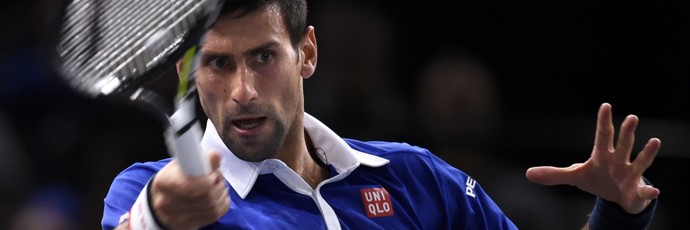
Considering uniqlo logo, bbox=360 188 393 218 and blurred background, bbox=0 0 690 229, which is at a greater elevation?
uniqlo logo, bbox=360 188 393 218

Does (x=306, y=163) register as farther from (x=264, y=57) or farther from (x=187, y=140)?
(x=187, y=140)

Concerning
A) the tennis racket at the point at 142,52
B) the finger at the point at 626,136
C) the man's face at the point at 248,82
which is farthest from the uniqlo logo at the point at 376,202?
the tennis racket at the point at 142,52

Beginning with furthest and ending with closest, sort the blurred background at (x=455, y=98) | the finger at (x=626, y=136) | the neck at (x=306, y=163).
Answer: the blurred background at (x=455, y=98), the neck at (x=306, y=163), the finger at (x=626, y=136)

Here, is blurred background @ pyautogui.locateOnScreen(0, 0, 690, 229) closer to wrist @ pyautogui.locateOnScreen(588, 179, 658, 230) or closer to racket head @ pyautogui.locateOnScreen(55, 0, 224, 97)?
wrist @ pyautogui.locateOnScreen(588, 179, 658, 230)

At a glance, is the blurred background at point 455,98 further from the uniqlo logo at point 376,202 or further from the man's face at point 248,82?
the man's face at point 248,82

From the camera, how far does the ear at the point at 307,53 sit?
131 inches

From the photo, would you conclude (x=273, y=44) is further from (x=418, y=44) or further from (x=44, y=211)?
(x=418, y=44)

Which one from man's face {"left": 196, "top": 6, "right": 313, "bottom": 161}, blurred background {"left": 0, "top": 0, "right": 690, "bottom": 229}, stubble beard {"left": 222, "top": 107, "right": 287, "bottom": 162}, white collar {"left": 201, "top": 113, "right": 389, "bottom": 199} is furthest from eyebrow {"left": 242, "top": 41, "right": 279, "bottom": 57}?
blurred background {"left": 0, "top": 0, "right": 690, "bottom": 229}

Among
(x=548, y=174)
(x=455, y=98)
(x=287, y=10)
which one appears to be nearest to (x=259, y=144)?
(x=287, y=10)

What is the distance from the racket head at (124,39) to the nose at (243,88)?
0.59 meters

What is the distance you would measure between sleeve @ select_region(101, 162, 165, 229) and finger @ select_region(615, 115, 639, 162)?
1.27m

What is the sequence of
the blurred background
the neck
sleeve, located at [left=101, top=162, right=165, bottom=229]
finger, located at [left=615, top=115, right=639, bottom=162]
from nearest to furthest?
sleeve, located at [left=101, top=162, right=165, bottom=229]
finger, located at [left=615, top=115, right=639, bottom=162]
the neck
the blurred background

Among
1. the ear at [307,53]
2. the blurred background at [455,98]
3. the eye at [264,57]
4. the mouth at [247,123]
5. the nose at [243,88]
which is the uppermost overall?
the eye at [264,57]

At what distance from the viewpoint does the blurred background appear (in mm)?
5191
